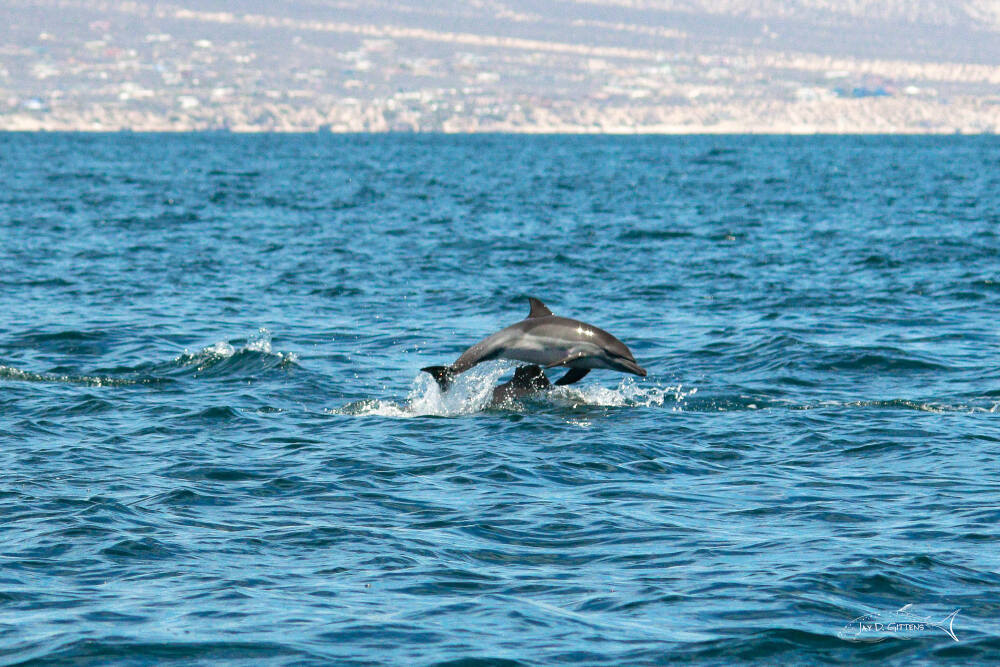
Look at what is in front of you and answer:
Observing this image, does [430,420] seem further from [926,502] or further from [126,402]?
[926,502]

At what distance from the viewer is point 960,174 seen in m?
96.5

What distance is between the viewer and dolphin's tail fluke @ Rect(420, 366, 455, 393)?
1758 centimetres

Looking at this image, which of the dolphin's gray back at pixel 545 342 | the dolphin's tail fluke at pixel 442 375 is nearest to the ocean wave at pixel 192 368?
the dolphin's tail fluke at pixel 442 375

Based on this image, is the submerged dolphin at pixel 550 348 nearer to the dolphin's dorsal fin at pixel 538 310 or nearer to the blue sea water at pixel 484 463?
the dolphin's dorsal fin at pixel 538 310

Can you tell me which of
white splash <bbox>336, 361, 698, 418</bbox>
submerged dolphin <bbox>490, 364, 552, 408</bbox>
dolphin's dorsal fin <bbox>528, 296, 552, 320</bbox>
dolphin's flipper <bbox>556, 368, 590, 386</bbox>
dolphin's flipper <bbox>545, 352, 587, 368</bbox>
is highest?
dolphin's dorsal fin <bbox>528, 296, 552, 320</bbox>

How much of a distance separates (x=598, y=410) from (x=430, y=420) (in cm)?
240

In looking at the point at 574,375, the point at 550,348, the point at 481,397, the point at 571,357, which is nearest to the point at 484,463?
the point at 571,357

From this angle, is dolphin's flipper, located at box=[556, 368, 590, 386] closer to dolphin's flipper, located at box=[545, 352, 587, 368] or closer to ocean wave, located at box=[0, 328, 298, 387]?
dolphin's flipper, located at box=[545, 352, 587, 368]

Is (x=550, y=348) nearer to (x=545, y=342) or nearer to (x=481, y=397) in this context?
(x=545, y=342)

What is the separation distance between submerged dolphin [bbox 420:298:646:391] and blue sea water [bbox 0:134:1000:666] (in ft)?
2.39

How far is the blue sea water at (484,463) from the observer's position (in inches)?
379

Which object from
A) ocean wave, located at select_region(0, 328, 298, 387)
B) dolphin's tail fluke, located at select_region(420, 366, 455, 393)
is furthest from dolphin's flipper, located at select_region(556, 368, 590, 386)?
ocean wave, located at select_region(0, 328, 298, 387)

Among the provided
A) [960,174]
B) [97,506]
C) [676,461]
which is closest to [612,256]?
[676,461]

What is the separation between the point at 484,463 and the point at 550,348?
3190 mm
